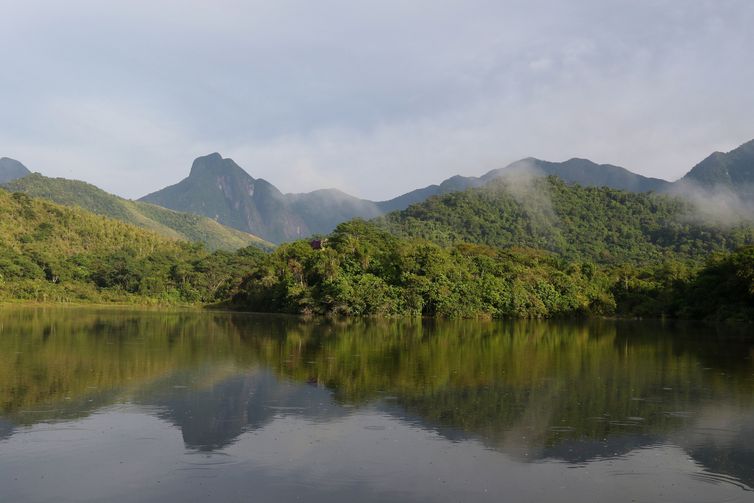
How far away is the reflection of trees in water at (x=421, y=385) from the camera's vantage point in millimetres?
13664

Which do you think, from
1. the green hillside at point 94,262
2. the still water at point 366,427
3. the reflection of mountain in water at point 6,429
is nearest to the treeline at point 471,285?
the green hillside at point 94,262

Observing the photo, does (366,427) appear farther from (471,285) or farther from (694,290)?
(694,290)

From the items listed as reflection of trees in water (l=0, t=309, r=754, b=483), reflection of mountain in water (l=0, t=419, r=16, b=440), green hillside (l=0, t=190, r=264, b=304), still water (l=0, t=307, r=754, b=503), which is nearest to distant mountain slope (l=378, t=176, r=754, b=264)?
green hillside (l=0, t=190, r=264, b=304)

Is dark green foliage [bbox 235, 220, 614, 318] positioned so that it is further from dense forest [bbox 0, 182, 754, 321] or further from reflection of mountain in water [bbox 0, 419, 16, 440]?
reflection of mountain in water [bbox 0, 419, 16, 440]

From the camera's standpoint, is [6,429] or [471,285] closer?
A: [6,429]

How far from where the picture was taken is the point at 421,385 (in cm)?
1938

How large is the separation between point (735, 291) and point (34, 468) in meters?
67.8

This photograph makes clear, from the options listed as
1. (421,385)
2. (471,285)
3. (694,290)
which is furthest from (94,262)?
(421,385)

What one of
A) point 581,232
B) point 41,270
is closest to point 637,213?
point 581,232

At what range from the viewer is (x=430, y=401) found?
16.8 m

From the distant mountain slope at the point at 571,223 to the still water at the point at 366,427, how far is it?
333ft

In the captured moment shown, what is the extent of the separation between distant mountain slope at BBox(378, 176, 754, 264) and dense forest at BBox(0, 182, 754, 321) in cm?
46

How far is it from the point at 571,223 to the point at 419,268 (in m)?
83.7

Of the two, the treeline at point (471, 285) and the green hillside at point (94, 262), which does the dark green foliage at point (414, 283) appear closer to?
the treeline at point (471, 285)
